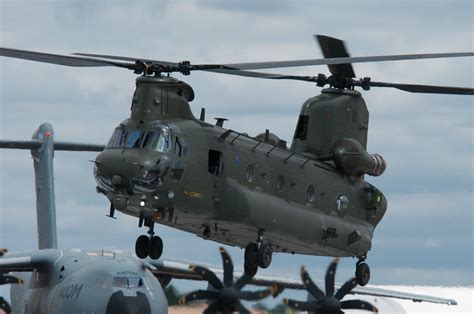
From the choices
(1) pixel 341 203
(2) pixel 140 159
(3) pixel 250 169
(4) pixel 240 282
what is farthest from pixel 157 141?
(4) pixel 240 282

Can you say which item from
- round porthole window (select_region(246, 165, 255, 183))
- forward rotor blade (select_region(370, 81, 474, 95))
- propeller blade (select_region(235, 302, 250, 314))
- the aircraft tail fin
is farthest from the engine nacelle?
the aircraft tail fin

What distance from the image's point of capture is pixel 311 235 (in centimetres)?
4678

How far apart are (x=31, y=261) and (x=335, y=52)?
78.0 ft

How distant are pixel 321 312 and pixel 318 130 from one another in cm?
1752

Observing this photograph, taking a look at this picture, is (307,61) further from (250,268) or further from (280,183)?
(250,268)

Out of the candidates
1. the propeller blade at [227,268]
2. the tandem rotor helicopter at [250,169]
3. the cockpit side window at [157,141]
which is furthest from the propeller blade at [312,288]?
the cockpit side window at [157,141]

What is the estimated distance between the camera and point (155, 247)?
140 feet

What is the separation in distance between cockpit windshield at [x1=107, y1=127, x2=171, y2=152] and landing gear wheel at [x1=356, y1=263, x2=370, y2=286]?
420 inches

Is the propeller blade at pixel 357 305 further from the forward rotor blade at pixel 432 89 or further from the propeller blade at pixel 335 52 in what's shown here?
the forward rotor blade at pixel 432 89

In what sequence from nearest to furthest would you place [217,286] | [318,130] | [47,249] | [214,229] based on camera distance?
[214,229] < [318,130] < [217,286] < [47,249]

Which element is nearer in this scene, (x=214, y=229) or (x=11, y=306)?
(x=214, y=229)

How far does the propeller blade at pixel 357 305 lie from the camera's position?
215ft

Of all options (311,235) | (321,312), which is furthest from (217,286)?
(311,235)

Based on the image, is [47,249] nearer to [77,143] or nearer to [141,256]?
[77,143]
